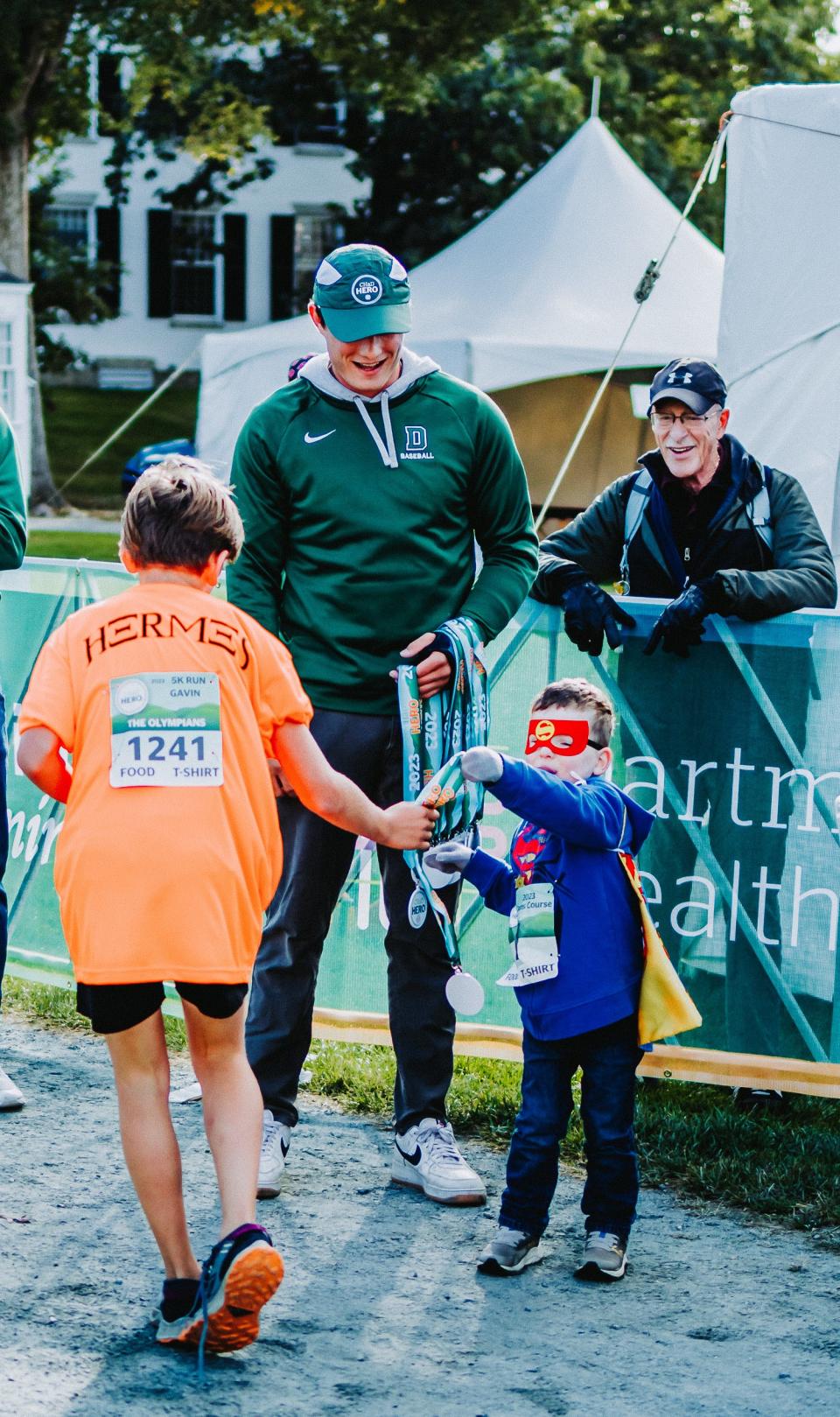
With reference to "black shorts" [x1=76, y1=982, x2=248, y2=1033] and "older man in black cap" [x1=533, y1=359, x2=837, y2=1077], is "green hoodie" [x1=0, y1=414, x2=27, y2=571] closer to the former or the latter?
"older man in black cap" [x1=533, y1=359, x2=837, y2=1077]

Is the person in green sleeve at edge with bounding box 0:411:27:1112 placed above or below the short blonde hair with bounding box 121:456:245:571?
below

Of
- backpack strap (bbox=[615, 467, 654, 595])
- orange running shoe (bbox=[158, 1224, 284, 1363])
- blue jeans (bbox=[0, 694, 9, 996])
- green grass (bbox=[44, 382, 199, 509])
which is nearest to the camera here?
orange running shoe (bbox=[158, 1224, 284, 1363])

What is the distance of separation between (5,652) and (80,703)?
2.90 metres

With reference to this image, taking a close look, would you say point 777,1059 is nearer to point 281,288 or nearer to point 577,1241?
point 577,1241

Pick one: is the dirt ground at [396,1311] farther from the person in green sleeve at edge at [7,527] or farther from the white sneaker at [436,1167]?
the person in green sleeve at edge at [7,527]

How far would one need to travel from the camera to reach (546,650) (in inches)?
194

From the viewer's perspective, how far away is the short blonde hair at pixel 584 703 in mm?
3762

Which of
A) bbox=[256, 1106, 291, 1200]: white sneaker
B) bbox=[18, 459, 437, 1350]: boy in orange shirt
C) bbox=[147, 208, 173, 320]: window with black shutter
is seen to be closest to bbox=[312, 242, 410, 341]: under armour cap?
bbox=[18, 459, 437, 1350]: boy in orange shirt

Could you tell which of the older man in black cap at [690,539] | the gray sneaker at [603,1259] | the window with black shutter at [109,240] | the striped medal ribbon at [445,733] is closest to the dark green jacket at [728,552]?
the older man in black cap at [690,539]

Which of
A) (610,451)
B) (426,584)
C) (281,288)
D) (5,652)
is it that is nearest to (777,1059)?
(426,584)

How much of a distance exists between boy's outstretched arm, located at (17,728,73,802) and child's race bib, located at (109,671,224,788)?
0.39 feet

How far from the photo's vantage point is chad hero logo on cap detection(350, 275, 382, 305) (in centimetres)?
401

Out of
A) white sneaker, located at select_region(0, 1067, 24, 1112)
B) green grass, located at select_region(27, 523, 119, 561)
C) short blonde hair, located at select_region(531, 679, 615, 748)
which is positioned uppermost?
short blonde hair, located at select_region(531, 679, 615, 748)

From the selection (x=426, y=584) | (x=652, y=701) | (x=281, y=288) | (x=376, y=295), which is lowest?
(x=281, y=288)
